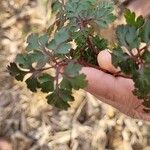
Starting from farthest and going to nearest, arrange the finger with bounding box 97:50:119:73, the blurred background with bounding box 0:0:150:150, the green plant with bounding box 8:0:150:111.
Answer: the blurred background with bounding box 0:0:150:150 → the finger with bounding box 97:50:119:73 → the green plant with bounding box 8:0:150:111

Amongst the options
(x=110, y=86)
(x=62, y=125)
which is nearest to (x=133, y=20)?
(x=110, y=86)

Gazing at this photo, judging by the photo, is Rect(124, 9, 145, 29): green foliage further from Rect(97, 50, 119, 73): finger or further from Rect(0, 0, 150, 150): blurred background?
Rect(0, 0, 150, 150): blurred background

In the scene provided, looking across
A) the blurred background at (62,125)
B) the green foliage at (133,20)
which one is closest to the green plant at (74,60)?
the green foliage at (133,20)

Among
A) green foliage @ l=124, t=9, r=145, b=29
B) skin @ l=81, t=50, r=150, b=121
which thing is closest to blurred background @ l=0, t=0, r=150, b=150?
skin @ l=81, t=50, r=150, b=121

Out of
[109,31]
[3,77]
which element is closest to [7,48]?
[3,77]

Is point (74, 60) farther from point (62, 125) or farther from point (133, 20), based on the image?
point (62, 125)

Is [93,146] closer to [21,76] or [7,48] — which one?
[7,48]
